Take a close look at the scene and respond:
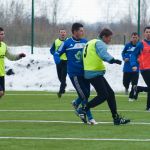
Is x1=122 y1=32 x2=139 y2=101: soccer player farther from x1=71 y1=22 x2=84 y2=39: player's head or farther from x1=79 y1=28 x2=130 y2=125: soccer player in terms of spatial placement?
x1=79 y1=28 x2=130 y2=125: soccer player

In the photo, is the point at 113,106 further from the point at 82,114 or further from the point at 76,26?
the point at 76,26

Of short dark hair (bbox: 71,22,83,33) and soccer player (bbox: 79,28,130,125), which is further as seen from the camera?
short dark hair (bbox: 71,22,83,33)

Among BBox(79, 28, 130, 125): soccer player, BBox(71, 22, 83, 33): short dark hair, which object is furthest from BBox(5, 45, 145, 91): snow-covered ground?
BBox(79, 28, 130, 125): soccer player

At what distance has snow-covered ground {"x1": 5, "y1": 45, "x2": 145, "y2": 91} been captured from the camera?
92.4ft

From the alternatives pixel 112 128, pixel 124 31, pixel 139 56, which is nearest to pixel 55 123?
pixel 112 128

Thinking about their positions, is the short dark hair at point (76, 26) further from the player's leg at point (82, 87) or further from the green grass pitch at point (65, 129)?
the green grass pitch at point (65, 129)

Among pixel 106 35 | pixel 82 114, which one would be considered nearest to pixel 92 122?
pixel 82 114

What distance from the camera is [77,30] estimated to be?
13.4 meters

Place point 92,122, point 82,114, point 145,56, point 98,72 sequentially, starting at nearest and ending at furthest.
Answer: point 98,72
point 92,122
point 82,114
point 145,56

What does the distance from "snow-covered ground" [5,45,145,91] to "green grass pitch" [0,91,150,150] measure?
10.1 meters

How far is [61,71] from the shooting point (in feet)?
70.4

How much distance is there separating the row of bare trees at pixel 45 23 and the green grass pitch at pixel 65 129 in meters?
15.5

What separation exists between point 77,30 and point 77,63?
654 millimetres

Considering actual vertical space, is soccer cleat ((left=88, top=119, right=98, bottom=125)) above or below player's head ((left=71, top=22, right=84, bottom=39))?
below
